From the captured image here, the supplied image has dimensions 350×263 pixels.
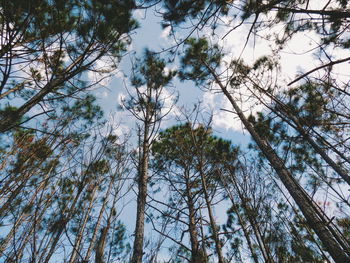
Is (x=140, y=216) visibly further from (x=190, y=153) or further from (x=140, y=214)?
(x=190, y=153)

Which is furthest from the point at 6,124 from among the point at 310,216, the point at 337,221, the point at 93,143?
the point at 337,221

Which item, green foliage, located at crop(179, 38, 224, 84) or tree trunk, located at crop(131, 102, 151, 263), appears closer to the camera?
tree trunk, located at crop(131, 102, 151, 263)

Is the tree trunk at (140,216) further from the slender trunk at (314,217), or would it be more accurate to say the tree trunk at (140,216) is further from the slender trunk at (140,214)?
the slender trunk at (314,217)

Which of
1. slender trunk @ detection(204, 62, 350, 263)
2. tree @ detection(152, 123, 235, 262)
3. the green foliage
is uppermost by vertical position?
the green foliage

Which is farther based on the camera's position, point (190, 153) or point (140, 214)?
point (190, 153)

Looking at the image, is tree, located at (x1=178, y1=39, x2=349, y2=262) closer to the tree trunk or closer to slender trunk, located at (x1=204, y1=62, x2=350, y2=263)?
slender trunk, located at (x1=204, y1=62, x2=350, y2=263)

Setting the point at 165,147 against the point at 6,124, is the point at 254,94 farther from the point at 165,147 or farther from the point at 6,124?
the point at 6,124

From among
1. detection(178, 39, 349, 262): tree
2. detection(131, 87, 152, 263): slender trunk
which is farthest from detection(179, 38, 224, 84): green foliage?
detection(131, 87, 152, 263): slender trunk

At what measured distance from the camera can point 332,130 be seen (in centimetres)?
546

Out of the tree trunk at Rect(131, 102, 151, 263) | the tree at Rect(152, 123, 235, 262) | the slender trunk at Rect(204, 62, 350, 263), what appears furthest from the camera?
the tree at Rect(152, 123, 235, 262)

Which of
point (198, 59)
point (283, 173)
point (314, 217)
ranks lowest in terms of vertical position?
point (314, 217)

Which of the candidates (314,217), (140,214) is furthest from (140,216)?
(314,217)

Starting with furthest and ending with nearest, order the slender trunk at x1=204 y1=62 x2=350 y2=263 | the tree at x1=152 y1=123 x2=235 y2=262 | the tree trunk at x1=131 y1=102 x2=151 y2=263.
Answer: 1. the tree at x1=152 y1=123 x2=235 y2=262
2. the slender trunk at x1=204 y1=62 x2=350 y2=263
3. the tree trunk at x1=131 y1=102 x2=151 y2=263

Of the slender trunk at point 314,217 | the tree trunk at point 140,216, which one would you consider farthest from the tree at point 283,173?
the tree trunk at point 140,216
